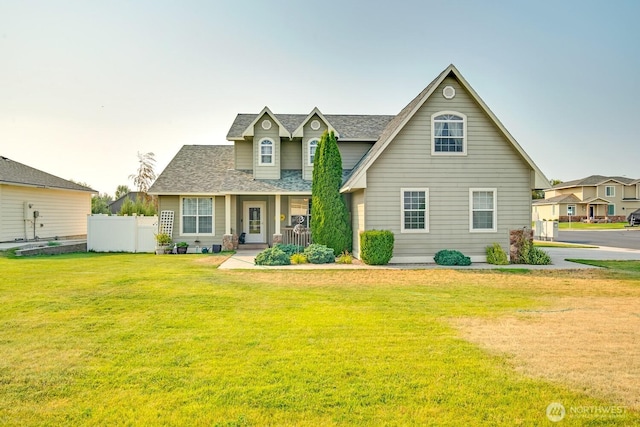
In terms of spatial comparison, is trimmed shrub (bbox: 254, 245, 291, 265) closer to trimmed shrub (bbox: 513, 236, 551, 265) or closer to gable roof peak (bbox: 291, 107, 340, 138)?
gable roof peak (bbox: 291, 107, 340, 138)

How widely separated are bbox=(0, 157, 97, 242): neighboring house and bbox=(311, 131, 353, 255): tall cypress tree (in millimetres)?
16758

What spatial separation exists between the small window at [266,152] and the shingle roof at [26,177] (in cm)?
1338

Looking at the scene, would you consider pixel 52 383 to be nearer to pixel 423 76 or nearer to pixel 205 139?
pixel 423 76

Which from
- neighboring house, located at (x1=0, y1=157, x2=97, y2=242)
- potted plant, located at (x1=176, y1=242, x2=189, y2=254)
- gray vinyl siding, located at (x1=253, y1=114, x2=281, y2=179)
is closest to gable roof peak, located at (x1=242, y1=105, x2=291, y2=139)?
gray vinyl siding, located at (x1=253, y1=114, x2=281, y2=179)

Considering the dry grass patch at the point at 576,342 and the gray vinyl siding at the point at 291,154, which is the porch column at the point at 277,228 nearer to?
the gray vinyl siding at the point at 291,154

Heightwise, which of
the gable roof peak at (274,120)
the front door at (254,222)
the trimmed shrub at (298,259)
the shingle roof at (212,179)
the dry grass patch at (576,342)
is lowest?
the dry grass patch at (576,342)

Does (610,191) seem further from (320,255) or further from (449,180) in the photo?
(320,255)

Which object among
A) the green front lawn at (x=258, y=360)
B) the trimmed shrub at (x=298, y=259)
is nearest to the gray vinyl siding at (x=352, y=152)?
the trimmed shrub at (x=298, y=259)

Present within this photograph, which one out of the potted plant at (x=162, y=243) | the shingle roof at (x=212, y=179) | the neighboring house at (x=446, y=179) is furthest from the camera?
the shingle roof at (x=212, y=179)

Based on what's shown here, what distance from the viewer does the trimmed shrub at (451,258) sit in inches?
580

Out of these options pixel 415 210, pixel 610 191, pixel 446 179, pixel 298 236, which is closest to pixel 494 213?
pixel 446 179

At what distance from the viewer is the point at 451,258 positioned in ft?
48.4

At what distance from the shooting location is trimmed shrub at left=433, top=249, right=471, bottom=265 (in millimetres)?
14742

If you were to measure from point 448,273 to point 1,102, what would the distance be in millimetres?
22026
